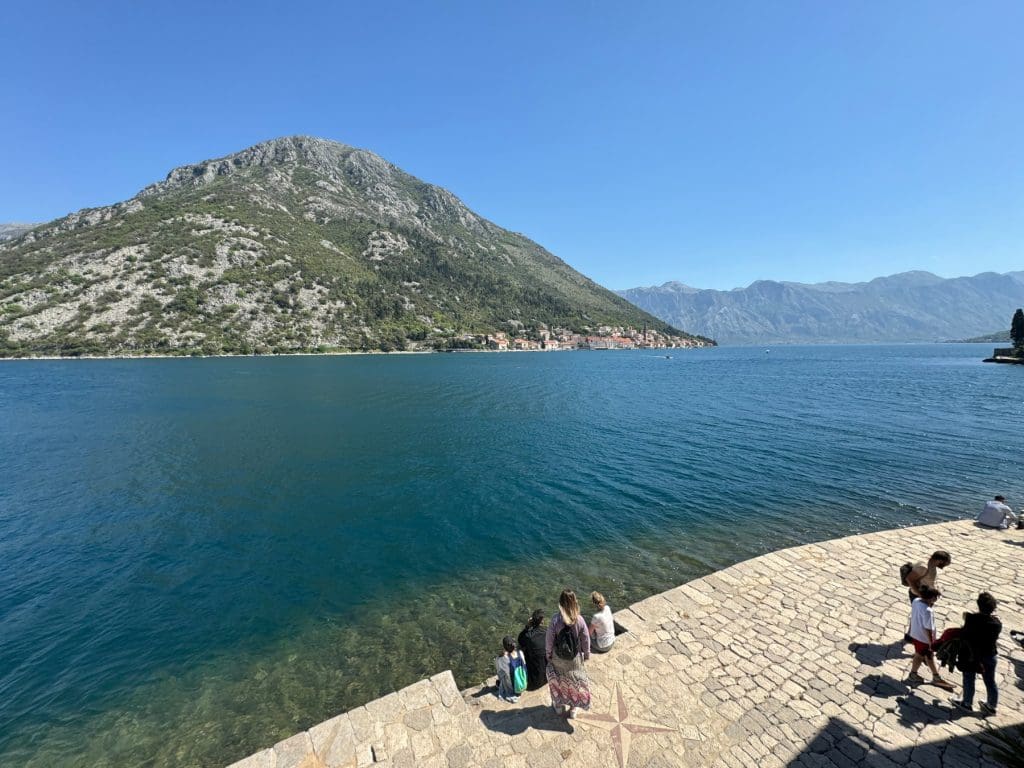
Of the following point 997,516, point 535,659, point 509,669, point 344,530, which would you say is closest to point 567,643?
point 535,659

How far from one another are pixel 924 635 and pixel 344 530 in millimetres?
23114

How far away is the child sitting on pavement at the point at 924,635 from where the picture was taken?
9.59 metres

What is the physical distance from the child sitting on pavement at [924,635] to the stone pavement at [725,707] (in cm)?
A: 25

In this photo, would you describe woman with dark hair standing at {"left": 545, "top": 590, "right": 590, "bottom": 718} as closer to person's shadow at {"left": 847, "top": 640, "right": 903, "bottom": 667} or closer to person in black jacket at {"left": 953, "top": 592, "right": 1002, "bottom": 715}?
person's shadow at {"left": 847, "top": 640, "right": 903, "bottom": 667}

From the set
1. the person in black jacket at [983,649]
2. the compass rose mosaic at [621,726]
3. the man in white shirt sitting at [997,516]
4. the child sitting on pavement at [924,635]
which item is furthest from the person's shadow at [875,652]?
the man in white shirt sitting at [997,516]

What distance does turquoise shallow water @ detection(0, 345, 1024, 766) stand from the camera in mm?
12633

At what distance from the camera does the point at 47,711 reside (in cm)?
1202

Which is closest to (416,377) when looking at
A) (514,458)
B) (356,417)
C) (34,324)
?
(356,417)

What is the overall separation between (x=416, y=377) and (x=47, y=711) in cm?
8748

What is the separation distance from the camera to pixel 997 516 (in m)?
19.0

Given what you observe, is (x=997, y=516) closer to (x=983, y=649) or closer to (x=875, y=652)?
(x=875, y=652)

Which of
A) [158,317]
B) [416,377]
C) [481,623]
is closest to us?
[481,623]

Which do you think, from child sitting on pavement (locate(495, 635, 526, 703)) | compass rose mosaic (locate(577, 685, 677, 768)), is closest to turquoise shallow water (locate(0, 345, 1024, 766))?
child sitting on pavement (locate(495, 635, 526, 703))

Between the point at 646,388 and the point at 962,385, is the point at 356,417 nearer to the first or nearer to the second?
the point at 646,388
